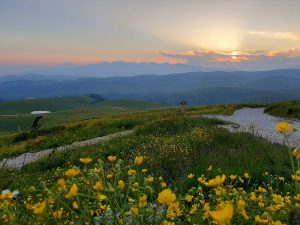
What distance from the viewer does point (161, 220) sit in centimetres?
367

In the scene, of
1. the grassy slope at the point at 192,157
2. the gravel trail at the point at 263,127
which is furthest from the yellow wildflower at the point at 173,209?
the gravel trail at the point at 263,127

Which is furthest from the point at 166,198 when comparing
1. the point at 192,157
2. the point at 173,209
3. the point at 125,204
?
the point at 192,157

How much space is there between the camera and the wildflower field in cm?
315

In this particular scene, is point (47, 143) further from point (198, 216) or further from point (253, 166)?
point (198, 216)

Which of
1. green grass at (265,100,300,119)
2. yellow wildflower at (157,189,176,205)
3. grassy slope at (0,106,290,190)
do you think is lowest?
green grass at (265,100,300,119)

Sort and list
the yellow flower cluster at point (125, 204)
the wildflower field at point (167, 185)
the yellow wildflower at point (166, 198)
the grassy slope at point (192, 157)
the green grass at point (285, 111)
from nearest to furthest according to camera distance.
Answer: the yellow wildflower at point (166, 198), the yellow flower cluster at point (125, 204), the wildflower field at point (167, 185), the grassy slope at point (192, 157), the green grass at point (285, 111)

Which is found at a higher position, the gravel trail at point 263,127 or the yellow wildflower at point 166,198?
the yellow wildflower at point 166,198

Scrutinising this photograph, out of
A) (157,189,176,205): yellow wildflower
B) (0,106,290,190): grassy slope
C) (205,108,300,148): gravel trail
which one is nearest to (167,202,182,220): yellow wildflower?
(157,189,176,205): yellow wildflower

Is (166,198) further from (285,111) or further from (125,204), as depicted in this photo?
(285,111)

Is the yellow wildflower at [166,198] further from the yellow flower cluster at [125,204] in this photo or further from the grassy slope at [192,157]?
the grassy slope at [192,157]

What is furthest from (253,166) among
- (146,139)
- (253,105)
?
(253,105)

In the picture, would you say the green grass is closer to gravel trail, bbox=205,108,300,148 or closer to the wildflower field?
gravel trail, bbox=205,108,300,148

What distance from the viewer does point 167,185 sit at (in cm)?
930

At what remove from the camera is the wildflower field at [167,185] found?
3.15m
